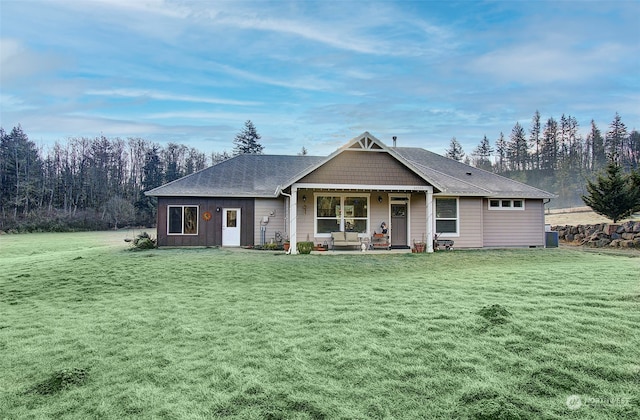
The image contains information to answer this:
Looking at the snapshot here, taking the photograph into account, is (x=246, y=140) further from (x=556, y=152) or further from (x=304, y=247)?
(x=556, y=152)

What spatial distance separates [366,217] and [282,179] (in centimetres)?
546

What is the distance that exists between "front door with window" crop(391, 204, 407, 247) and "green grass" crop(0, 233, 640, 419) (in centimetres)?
718

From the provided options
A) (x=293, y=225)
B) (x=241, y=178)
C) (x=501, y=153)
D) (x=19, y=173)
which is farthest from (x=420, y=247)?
(x=501, y=153)

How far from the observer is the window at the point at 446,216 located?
52.3 ft

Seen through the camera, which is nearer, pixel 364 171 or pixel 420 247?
pixel 364 171

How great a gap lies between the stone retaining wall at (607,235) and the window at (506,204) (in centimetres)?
476

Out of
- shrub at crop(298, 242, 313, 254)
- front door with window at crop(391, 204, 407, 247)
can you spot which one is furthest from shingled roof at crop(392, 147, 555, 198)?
shrub at crop(298, 242, 313, 254)

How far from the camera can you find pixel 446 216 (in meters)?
16.0

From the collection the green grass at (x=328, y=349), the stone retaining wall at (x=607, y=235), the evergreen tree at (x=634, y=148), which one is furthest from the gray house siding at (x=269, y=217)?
the evergreen tree at (x=634, y=148)

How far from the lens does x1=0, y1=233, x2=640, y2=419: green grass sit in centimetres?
308

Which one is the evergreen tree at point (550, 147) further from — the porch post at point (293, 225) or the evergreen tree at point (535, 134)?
the porch post at point (293, 225)

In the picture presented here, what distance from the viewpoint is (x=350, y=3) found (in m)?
12.4

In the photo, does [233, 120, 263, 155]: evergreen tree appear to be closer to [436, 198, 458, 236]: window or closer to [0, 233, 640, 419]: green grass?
[436, 198, 458, 236]: window

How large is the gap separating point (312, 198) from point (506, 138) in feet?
209
